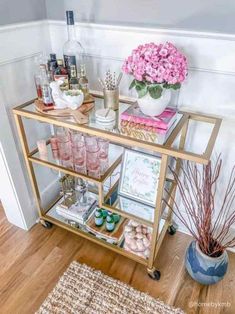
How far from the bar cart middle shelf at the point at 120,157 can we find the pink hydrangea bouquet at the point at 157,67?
20 cm

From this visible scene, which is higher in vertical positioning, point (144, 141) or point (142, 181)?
point (144, 141)

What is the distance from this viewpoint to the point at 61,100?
114 cm

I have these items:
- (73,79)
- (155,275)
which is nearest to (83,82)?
(73,79)

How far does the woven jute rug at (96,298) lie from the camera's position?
1233 millimetres

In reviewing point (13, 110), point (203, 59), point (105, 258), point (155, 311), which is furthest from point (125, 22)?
point (155, 311)

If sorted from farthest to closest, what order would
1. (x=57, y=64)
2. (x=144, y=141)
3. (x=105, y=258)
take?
(x=105, y=258), (x=57, y=64), (x=144, y=141)

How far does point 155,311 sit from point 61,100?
1088mm

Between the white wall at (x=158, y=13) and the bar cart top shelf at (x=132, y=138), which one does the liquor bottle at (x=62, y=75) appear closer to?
the bar cart top shelf at (x=132, y=138)

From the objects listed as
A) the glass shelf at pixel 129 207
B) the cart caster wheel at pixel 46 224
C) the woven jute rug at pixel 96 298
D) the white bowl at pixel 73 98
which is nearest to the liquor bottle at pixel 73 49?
the white bowl at pixel 73 98

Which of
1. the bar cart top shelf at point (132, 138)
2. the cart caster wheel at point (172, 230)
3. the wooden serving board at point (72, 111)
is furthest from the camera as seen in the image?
the cart caster wheel at point (172, 230)

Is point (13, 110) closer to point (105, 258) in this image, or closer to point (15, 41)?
point (15, 41)

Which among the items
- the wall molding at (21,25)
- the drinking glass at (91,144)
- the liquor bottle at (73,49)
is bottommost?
the drinking glass at (91,144)

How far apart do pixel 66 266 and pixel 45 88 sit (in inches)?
37.8

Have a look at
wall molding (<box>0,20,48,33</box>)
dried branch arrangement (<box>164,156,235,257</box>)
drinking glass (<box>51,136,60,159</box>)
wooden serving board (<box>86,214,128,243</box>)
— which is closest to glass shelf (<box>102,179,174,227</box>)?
dried branch arrangement (<box>164,156,235,257</box>)
